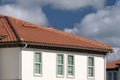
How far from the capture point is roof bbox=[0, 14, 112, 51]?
50688 millimetres

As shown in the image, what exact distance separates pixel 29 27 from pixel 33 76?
6.46 meters

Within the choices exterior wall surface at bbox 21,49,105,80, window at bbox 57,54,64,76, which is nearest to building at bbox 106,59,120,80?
exterior wall surface at bbox 21,49,105,80

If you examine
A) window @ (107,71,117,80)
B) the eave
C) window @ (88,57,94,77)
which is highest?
the eave

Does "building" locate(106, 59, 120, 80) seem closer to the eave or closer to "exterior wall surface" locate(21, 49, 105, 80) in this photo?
"exterior wall surface" locate(21, 49, 105, 80)

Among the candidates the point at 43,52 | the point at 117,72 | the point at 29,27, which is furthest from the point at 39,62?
the point at 117,72

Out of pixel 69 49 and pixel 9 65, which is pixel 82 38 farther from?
pixel 9 65

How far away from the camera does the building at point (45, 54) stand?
5016cm

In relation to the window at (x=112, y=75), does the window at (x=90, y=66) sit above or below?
above

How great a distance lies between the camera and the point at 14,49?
165ft

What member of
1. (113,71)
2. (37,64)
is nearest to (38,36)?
(37,64)

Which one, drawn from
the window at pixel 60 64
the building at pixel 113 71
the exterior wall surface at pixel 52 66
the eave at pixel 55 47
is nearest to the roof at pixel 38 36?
the eave at pixel 55 47

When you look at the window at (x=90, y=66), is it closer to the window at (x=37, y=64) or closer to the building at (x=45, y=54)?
the building at (x=45, y=54)

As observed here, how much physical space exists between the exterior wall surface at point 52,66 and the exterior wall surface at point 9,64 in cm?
53

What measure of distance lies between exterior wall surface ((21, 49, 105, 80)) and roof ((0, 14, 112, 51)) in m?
0.93
